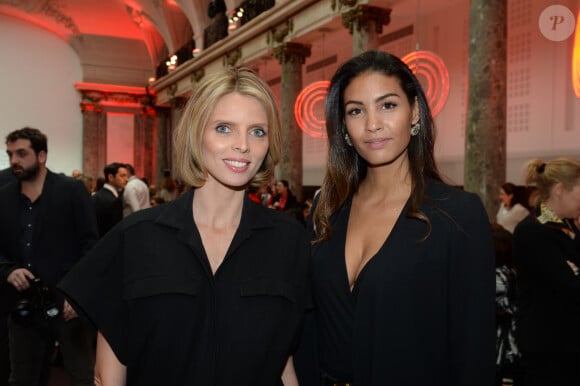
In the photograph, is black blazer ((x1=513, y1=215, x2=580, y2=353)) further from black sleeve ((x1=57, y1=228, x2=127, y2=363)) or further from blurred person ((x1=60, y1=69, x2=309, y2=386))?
black sleeve ((x1=57, y1=228, x2=127, y2=363))

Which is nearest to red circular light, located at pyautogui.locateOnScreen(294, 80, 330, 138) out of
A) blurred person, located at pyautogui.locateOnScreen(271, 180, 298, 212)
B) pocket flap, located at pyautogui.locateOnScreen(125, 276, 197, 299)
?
blurred person, located at pyautogui.locateOnScreen(271, 180, 298, 212)

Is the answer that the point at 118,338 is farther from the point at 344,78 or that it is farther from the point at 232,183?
the point at 344,78

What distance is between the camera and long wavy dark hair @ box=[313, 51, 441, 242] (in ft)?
7.55

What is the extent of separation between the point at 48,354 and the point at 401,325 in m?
3.19

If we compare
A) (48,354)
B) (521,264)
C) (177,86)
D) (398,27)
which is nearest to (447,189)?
(521,264)

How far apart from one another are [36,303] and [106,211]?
4.06 m

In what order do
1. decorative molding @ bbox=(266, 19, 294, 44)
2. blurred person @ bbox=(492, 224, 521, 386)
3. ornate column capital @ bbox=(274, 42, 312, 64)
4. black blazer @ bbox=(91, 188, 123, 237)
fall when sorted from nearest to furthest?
blurred person @ bbox=(492, 224, 521, 386)
black blazer @ bbox=(91, 188, 123, 237)
decorative molding @ bbox=(266, 19, 294, 44)
ornate column capital @ bbox=(274, 42, 312, 64)

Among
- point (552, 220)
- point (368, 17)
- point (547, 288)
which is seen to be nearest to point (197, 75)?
point (368, 17)

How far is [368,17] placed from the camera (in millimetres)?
11242

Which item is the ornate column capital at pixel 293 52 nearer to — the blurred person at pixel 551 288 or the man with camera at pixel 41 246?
the man with camera at pixel 41 246

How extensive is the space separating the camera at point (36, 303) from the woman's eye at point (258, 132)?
246 cm

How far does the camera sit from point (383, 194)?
96.3 inches

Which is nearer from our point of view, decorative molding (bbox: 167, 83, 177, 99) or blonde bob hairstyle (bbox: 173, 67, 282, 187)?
blonde bob hairstyle (bbox: 173, 67, 282, 187)

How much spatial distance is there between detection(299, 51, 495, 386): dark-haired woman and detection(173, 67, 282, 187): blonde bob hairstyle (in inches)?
17.3
